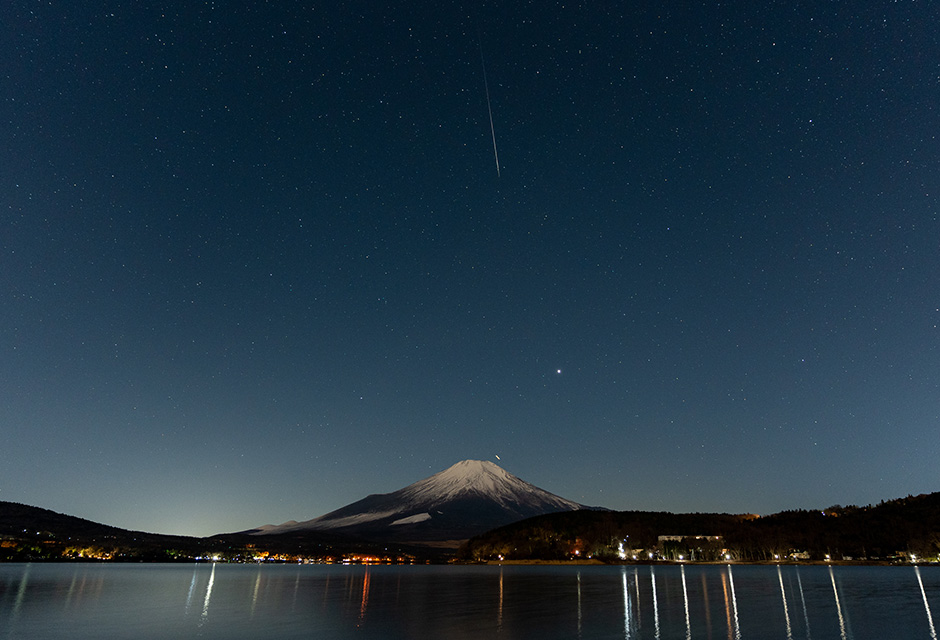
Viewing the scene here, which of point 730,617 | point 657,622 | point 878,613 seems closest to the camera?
point 657,622

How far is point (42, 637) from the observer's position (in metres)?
38.4

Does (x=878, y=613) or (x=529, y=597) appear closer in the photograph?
(x=878, y=613)

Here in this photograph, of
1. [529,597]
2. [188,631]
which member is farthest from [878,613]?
[188,631]

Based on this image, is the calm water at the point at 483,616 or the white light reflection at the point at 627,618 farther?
the calm water at the point at 483,616

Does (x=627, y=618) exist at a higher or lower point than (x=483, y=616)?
higher

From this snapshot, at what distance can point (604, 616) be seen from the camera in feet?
164

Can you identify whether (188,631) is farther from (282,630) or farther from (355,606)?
(355,606)

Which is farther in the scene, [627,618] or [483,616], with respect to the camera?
[483,616]

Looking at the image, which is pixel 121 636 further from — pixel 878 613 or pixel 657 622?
pixel 878 613

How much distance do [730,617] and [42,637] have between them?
1930 inches

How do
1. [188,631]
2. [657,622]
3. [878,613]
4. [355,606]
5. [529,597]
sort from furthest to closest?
1. [529,597]
2. [355,606]
3. [878,613]
4. [657,622]
5. [188,631]

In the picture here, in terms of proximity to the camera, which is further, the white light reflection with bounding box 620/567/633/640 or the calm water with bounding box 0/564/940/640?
the calm water with bounding box 0/564/940/640

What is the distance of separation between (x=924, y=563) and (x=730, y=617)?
604 ft

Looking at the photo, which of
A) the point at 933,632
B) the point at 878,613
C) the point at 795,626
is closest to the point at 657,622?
the point at 795,626
